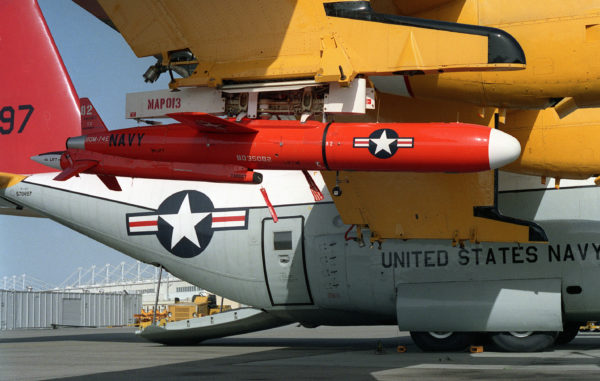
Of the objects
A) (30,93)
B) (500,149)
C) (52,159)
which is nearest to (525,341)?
(500,149)

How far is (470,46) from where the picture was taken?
9.98 m

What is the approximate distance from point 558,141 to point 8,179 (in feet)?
52.6

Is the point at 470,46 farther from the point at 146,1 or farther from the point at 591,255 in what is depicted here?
the point at 591,255

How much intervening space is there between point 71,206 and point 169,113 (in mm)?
10124

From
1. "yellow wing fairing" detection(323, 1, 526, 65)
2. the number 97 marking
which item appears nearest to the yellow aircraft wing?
"yellow wing fairing" detection(323, 1, 526, 65)

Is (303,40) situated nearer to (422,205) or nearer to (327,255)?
(422,205)

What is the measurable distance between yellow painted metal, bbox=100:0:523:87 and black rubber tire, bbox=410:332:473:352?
7910mm

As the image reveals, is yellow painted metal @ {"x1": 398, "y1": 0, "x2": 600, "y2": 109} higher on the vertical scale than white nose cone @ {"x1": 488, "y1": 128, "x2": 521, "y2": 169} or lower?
higher

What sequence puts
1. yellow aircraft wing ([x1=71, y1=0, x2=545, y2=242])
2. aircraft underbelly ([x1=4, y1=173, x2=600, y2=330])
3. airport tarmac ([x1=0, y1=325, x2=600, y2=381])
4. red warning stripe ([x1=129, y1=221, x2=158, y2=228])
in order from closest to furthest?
yellow aircraft wing ([x1=71, y1=0, x2=545, y2=242]) < airport tarmac ([x1=0, y1=325, x2=600, y2=381]) < aircraft underbelly ([x1=4, y1=173, x2=600, y2=330]) < red warning stripe ([x1=129, y1=221, x2=158, y2=228])

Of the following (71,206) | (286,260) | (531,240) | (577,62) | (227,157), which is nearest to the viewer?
(577,62)

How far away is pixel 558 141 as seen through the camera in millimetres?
13422

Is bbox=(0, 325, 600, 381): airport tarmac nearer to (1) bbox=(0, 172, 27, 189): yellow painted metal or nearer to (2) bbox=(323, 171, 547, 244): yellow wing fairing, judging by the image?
(2) bbox=(323, 171, 547, 244): yellow wing fairing

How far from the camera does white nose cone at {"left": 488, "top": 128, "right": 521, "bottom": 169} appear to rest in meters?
9.95

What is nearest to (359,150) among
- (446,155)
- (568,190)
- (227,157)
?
(446,155)
